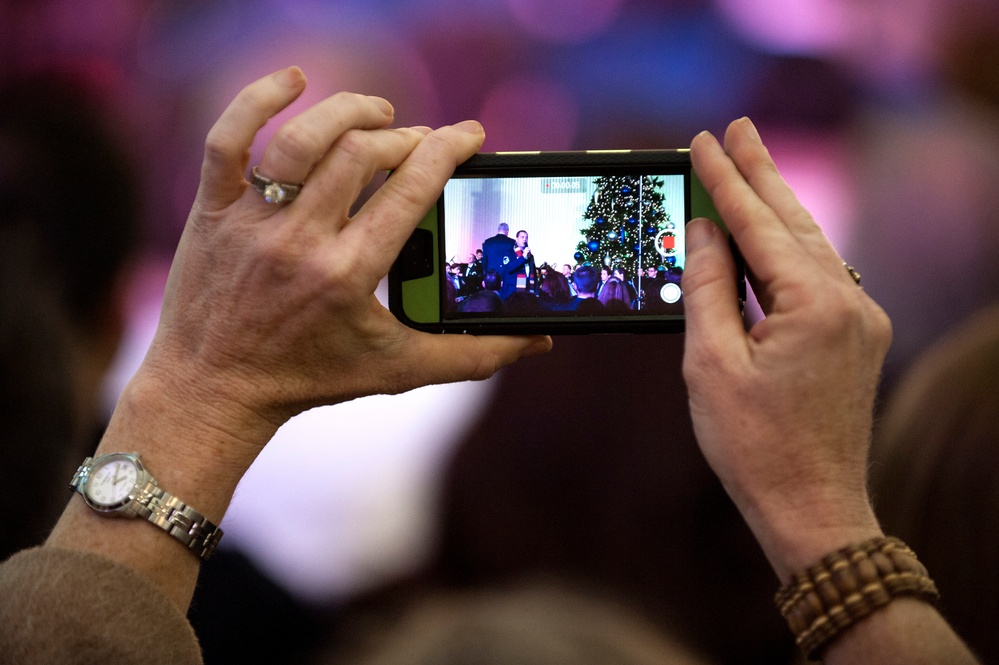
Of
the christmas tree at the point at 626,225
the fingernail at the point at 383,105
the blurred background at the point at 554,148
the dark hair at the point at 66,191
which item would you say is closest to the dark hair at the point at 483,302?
the christmas tree at the point at 626,225

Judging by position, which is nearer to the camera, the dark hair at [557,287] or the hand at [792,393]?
the hand at [792,393]

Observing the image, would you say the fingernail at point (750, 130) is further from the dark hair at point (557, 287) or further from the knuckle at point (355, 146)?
the knuckle at point (355, 146)

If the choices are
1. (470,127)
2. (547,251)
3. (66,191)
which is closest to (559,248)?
(547,251)

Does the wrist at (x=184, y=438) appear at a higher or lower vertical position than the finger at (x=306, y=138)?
lower

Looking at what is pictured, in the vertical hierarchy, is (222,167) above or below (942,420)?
above

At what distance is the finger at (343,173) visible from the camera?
25.3 inches

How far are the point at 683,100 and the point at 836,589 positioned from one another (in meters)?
1.00

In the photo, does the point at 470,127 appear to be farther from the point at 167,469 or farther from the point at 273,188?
the point at 167,469

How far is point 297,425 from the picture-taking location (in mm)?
1356

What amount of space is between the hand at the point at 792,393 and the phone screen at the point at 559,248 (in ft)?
0.57

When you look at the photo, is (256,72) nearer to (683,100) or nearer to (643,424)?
(683,100)

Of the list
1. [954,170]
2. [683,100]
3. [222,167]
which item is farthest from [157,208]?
[954,170]

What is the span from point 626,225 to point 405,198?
0.81 ft

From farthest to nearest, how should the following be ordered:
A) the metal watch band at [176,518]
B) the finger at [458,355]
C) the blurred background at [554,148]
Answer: the blurred background at [554,148]
the finger at [458,355]
the metal watch band at [176,518]
